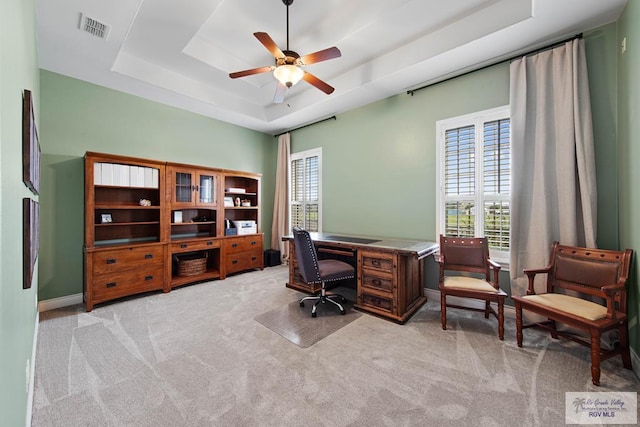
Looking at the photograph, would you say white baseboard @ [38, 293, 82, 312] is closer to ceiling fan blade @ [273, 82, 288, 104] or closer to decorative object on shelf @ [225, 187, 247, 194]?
decorative object on shelf @ [225, 187, 247, 194]

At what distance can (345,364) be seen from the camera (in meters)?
1.97

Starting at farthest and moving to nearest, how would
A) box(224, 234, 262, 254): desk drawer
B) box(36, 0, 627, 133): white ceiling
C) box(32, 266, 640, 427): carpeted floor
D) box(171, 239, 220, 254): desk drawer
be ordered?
box(224, 234, 262, 254): desk drawer < box(171, 239, 220, 254): desk drawer < box(36, 0, 627, 133): white ceiling < box(32, 266, 640, 427): carpeted floor

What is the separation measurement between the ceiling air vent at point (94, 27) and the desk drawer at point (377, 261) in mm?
3437

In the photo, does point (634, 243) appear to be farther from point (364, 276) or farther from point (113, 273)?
point (113, 273)

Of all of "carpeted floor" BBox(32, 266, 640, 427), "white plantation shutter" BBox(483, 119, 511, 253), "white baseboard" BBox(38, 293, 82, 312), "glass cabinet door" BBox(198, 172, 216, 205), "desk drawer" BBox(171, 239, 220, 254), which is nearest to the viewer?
"carpeted floor" BBox(32, 266, 640, 427)

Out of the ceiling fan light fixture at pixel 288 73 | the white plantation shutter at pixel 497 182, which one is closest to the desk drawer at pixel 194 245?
the ceiling fan light fixture at pixel 288 73

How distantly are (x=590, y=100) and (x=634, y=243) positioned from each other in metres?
1.36

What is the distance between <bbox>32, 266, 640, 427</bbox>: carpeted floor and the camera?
4.92ft

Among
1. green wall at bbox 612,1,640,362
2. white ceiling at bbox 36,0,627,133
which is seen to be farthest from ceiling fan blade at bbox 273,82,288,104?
green wall at bbox 612,1,640,362

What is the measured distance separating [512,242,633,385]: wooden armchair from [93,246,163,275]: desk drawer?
4237 mm

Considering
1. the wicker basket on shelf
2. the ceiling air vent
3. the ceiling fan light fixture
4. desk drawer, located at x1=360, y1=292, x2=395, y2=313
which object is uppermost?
the ceiling air vent

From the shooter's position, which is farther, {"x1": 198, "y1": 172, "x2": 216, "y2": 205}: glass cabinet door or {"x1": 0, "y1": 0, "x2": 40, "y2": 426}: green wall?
{"x1": 198, "y1": 172, "x2": 216, "y2": 205}: glass cabinet door

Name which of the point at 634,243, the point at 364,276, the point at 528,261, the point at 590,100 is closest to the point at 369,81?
the point at 590,100

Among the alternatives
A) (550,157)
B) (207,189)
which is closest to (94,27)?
(207,189)
